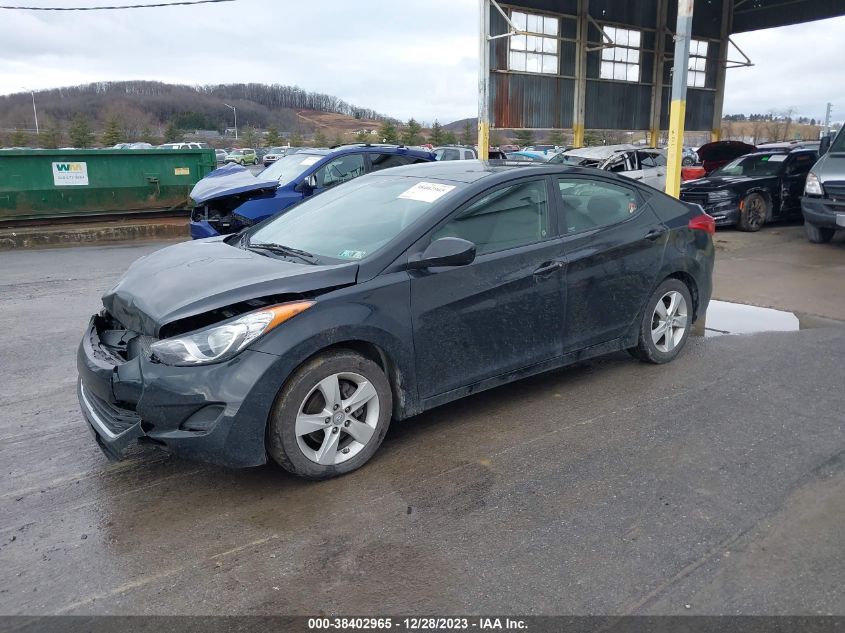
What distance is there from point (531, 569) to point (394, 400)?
1319mm

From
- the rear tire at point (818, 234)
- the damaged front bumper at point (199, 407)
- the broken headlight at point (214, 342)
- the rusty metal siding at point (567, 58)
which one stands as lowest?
the rear tire at point (818, 234)

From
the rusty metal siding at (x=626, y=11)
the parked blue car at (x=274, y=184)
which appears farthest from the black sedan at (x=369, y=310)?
the rusty metal siding at (x=626, y=11)

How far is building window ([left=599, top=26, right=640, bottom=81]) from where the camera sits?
68.8 feet

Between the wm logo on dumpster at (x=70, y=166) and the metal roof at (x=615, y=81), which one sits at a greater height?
the metal roof at (x=615, y=81)

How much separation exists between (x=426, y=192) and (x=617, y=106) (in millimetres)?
19100

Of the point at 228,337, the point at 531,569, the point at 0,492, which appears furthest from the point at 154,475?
the point at 531,569

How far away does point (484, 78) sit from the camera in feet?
58.7

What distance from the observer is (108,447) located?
11.3 ft

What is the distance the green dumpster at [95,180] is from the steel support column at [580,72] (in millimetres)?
10671

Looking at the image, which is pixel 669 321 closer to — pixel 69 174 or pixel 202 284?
pixel 202 284

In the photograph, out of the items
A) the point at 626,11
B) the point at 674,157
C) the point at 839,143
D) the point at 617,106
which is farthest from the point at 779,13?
the point at 674,157

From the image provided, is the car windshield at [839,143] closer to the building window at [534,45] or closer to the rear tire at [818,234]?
the rear tire at [818,234]

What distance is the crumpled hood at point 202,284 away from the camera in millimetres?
3465

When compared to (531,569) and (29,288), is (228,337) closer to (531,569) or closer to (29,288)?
(531,569)
